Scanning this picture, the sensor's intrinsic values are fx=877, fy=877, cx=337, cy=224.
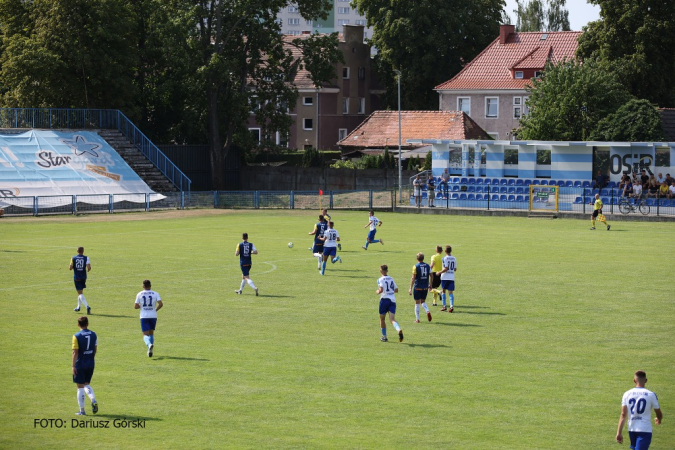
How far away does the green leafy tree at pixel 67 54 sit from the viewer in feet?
209

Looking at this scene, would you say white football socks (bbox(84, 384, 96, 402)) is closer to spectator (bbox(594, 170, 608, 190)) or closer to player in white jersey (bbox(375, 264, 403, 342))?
player in white jersey (bbox(375, 264, 403, 342))

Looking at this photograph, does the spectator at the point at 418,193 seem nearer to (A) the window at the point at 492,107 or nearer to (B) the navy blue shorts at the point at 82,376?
(A) the window at the point at 492,107

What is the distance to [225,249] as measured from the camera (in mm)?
37531

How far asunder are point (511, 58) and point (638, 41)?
21.0 metres

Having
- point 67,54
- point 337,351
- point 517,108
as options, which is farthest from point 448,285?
point 517,108

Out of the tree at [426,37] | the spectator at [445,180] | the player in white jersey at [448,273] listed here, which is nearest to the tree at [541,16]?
the tree at [426,37]

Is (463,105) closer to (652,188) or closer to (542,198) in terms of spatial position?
(542,198)

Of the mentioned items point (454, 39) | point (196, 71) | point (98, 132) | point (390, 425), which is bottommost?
point (390, 425)

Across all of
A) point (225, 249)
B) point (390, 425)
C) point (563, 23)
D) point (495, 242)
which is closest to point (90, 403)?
point (390, 425)

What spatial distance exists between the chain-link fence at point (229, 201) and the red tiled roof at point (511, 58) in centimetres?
2866

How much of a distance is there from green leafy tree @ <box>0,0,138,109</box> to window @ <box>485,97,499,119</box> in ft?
114

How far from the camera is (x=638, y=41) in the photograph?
6562 cm

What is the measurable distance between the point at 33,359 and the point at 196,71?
50.8m

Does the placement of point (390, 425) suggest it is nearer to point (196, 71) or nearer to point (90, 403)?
point (90, 403)
